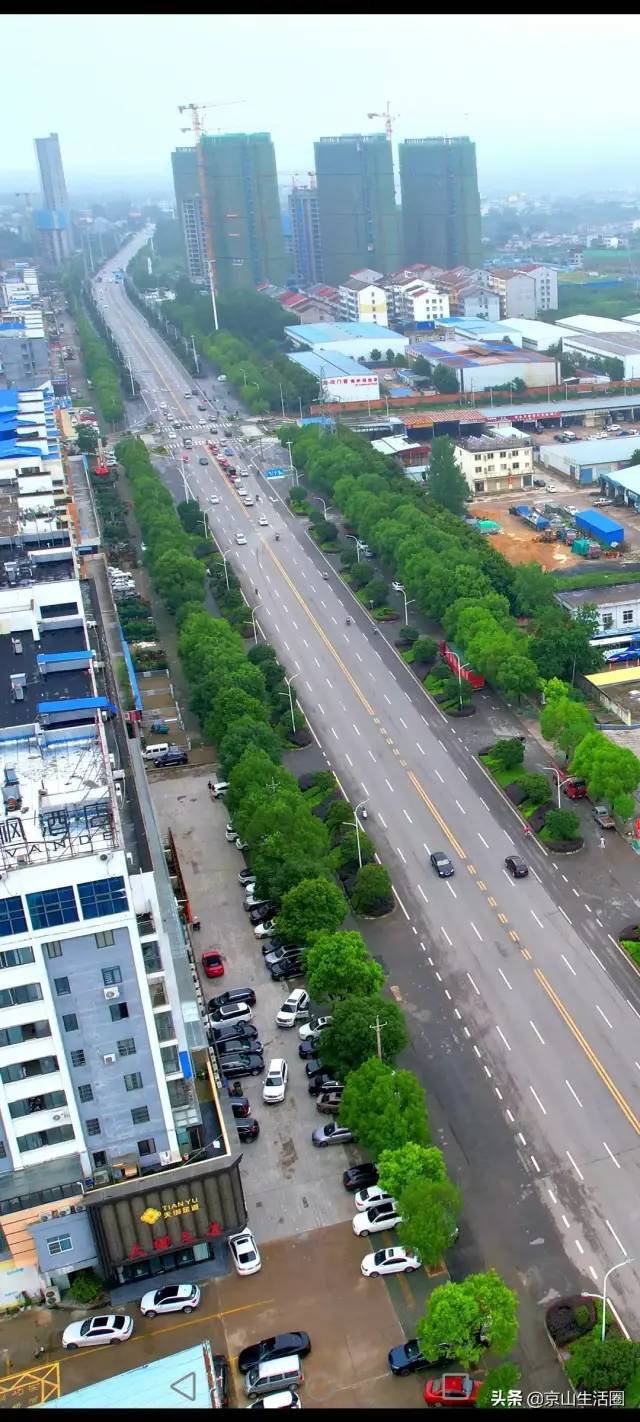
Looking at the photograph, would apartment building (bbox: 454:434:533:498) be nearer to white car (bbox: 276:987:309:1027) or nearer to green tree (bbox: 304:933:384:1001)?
white car (bbox: 276:987:309:1027)

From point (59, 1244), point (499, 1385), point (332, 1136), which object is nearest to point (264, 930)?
point (332, 1136)

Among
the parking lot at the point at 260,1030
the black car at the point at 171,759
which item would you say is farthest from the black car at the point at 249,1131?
the black car at the point at 171,759

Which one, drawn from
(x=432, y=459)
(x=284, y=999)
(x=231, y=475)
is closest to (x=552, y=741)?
(x=284, y=999)

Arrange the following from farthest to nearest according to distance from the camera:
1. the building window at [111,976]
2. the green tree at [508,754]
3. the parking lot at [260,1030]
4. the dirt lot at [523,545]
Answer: the dirt lot at [523,545] → the green tree at [508,754] → the parking lot at [260,1030] → the building window at [111,976]

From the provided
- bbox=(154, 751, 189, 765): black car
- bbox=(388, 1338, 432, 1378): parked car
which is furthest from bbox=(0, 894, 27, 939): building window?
bbox=(154, 751, 189, 765): black car

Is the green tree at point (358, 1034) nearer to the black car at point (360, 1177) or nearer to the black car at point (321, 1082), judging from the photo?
the black car at point (321, 1082)

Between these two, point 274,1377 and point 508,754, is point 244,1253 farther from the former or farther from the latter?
point 508,754
